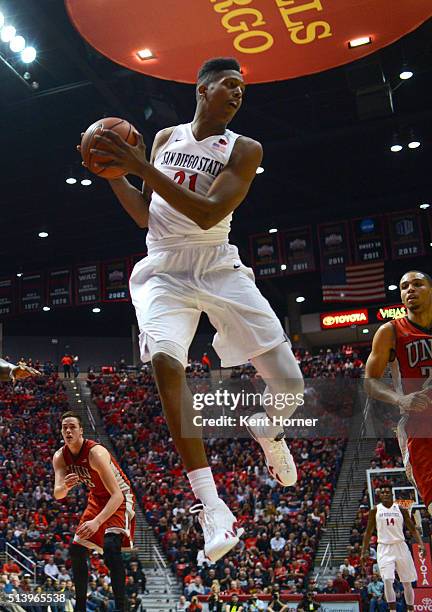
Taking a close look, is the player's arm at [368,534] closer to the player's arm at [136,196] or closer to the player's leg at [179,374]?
the player's leg at [179,374]

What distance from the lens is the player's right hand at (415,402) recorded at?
464cm

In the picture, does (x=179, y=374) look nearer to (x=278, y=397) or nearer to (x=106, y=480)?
(x=278, y=397)

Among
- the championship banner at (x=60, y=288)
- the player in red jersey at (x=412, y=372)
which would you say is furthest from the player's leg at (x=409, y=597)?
the championship banner at (x=60, y=288)

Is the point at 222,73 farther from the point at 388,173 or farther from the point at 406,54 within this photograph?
the point at 388,173

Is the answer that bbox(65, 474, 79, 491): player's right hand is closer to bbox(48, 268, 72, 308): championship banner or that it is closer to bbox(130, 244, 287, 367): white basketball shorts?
bbox(130, 244, 287, 367): white basketball shorts

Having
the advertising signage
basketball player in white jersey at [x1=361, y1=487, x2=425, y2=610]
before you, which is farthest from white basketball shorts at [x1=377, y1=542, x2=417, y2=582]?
the advertising signage

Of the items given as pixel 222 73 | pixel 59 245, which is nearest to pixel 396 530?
pixel 222 73

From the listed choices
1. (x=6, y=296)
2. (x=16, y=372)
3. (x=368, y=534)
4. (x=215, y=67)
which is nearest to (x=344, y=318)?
(x=6, y=296)

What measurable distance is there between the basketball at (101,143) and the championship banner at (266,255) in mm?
15956

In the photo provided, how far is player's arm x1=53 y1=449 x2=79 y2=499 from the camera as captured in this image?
5883mm

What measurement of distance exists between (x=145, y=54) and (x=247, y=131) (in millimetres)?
7674

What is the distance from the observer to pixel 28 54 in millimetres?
13266

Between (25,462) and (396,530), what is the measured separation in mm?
11653

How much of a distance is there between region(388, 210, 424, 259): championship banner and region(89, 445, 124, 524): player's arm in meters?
13.7
